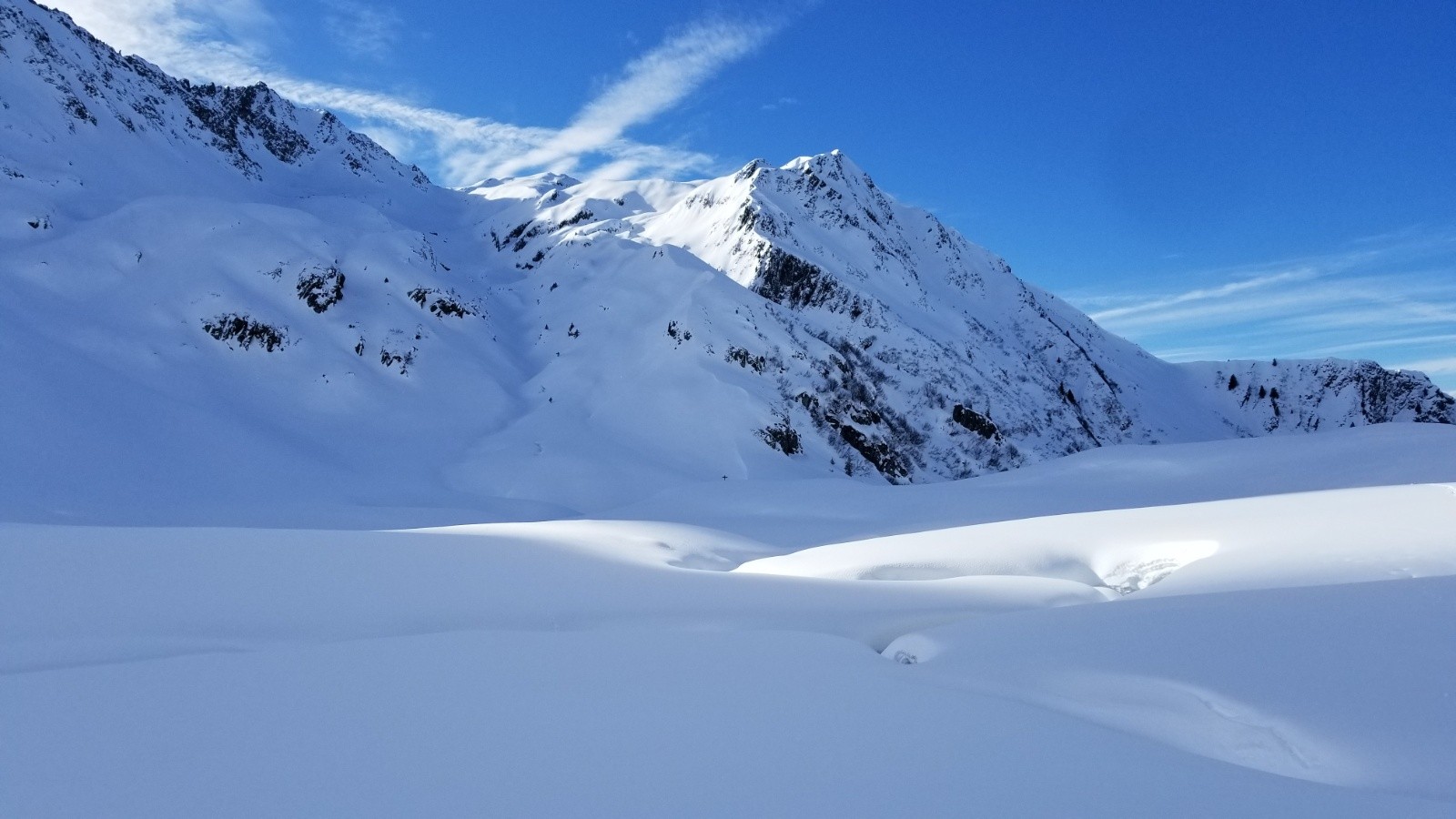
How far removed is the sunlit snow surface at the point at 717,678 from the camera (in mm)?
2426

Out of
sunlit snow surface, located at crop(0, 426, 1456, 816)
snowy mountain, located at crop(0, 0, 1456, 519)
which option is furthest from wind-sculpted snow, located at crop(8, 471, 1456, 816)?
snowy mountain, located at crop(0, 0, 1456, 519)

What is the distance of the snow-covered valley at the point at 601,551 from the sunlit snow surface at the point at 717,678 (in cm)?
3

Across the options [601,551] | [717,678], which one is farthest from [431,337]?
[717,678]

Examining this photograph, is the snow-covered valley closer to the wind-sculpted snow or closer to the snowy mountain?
the wind-sculpted snow

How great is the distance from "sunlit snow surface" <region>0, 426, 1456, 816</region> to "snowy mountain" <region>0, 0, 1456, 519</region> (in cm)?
1016

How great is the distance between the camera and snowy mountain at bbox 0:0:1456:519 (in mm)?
16078

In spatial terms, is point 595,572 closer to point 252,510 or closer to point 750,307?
point 252,510

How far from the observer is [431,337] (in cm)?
2550

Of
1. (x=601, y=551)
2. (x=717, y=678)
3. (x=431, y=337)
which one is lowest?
(x=717, y=678)

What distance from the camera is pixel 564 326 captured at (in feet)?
101

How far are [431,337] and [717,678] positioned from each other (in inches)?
980

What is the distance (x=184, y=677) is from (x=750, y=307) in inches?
1101

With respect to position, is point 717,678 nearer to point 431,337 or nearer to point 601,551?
point 601,551

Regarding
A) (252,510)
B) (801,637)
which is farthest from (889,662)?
(252,510)
